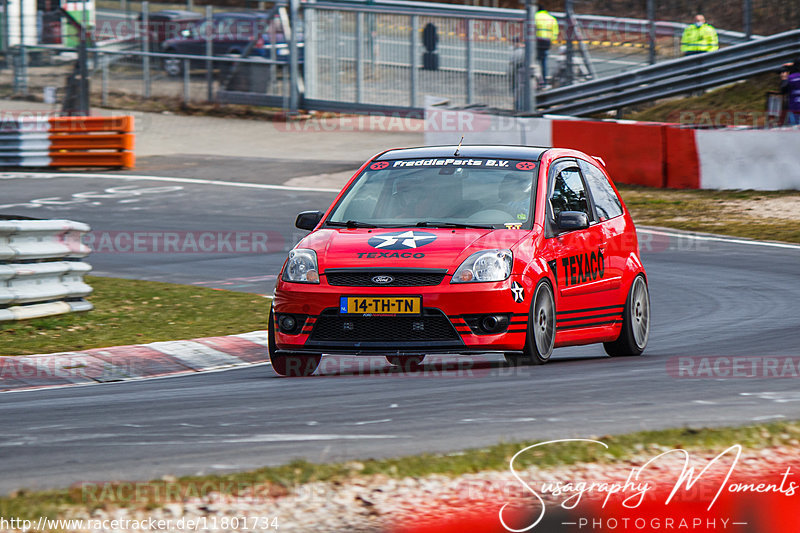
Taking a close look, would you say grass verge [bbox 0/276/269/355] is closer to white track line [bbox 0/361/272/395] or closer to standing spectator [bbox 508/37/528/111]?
white track line [bbox 0/361/272/395]

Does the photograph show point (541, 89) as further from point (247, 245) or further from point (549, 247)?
point (549, 247)

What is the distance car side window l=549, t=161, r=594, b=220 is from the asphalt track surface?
1.06 m

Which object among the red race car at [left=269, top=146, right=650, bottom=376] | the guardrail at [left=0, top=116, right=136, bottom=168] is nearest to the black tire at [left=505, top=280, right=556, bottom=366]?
the red race car at [left=269, top=146, right=650, bottom=376]

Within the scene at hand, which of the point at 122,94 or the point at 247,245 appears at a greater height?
the point at 122,94

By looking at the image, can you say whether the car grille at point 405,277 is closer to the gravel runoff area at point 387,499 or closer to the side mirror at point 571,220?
the side mirror at point 571,220

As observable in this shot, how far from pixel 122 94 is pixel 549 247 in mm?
27285

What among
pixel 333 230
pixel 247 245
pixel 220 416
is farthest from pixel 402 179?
pixel 247 245

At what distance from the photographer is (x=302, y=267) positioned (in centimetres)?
821

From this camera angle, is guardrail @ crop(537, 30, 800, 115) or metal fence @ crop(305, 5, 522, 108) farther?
metal fence @ crop(305, 5, 522, 108)

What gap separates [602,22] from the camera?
29.1 meters

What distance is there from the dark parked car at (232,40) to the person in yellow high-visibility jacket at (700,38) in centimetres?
990

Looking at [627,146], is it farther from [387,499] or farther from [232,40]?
[387,499]

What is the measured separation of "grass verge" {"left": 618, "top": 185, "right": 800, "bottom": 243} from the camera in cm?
1792

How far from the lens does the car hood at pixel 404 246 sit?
797 centimetres
